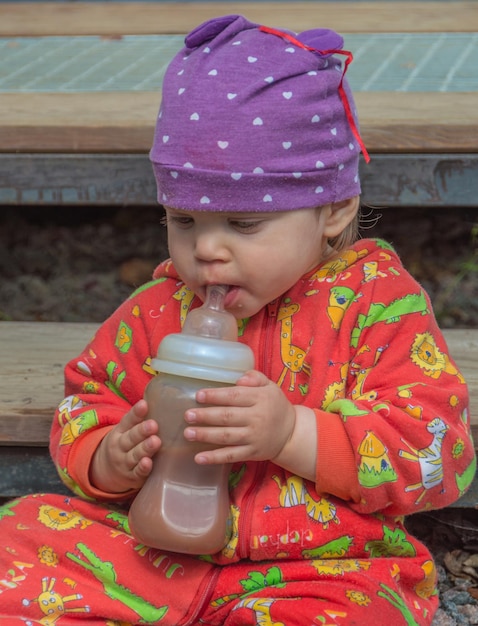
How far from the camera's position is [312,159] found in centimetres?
192

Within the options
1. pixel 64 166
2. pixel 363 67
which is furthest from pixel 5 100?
pixel 363 67

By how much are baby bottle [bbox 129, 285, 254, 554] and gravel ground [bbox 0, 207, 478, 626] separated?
57.7 inches

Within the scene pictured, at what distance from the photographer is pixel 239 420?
71.8 inches

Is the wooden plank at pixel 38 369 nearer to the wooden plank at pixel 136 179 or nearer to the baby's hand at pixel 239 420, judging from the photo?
the wooden plank at pixel 136 179

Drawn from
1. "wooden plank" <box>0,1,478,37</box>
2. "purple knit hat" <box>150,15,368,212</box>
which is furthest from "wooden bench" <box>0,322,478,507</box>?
"wooden plank" <box>0,1,478,37</box>

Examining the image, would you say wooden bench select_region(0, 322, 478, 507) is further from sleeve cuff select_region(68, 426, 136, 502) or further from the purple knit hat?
the purple knit hat

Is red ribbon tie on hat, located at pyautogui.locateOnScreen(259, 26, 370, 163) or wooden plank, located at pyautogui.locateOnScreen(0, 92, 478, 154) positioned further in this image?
wooden plank, located at pyautogui.locateOnScreen(0, 92, 478, 154)

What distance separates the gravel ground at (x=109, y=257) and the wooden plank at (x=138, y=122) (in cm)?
45

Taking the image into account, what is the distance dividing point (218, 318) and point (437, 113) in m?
1.15

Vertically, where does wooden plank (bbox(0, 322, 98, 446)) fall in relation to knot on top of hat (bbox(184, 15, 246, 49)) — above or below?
below

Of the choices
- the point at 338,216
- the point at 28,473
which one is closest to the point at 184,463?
the point at 338,216

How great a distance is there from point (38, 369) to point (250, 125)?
1.04 m

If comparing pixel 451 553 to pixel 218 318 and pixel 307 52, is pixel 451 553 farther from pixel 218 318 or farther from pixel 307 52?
pixel 307 52

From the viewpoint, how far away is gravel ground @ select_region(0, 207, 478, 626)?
350cm
